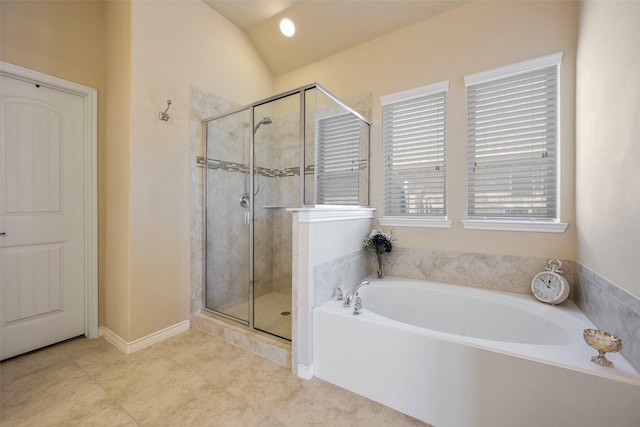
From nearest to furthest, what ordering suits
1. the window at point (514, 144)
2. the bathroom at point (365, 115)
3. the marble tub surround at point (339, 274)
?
the bathroom at point (365, 115) < the marble tub surround at point (339, 274) < the window at point (514, 144)

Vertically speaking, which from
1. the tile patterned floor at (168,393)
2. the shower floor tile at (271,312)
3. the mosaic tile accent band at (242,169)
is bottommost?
the tile patterned floor at (168,393)

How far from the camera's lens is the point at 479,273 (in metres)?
2.12

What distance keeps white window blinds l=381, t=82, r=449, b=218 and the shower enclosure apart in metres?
0.25

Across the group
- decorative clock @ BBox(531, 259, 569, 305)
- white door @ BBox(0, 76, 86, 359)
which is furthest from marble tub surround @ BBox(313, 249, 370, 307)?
white door @ BBox(0, 76, 86, 359)

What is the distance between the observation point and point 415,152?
7.90 ft

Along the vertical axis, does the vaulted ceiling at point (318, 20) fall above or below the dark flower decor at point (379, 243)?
above

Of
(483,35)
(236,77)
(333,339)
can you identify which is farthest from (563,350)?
(236,77)

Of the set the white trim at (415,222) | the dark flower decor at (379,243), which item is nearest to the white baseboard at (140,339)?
the dark flower decor at (379,243)

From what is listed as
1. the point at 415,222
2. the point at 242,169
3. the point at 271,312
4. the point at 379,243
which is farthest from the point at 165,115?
the point at 415,222

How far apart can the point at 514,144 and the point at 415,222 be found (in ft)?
3.15

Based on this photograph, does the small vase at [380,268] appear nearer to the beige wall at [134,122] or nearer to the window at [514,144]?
the window at [514,144]

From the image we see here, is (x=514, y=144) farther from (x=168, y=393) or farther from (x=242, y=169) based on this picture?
(x=168, y=393)

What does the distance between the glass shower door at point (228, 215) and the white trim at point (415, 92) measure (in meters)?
1.38

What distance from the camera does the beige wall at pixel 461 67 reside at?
1.83 meters
